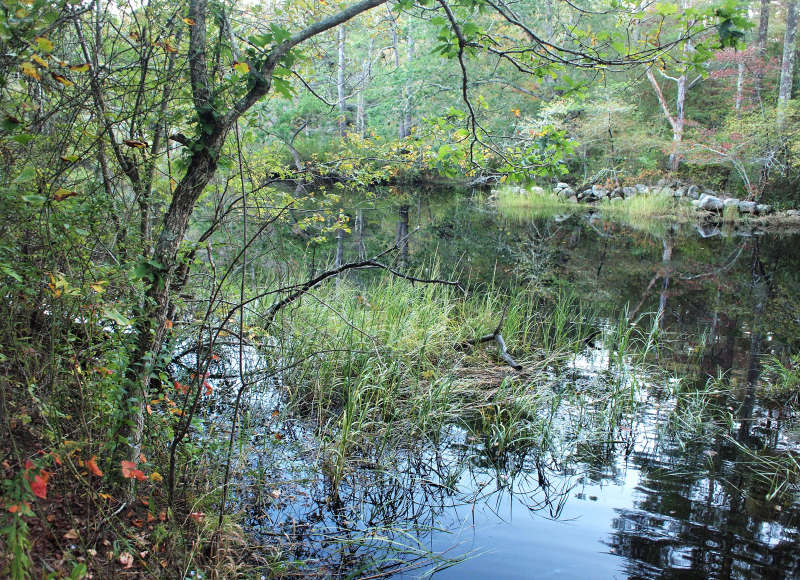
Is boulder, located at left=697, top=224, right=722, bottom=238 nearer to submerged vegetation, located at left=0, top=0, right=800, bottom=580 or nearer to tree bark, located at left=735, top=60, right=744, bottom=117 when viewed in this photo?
tree bark, located at left=735, top=60, right=744, bottom=117

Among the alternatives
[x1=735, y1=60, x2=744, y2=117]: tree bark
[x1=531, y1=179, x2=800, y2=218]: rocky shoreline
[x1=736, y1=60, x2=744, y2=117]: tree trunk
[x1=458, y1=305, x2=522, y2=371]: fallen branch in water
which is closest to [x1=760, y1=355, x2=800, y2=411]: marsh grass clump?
[x1=458, y1=305, x2=522, y2=371]: fallen branch in water

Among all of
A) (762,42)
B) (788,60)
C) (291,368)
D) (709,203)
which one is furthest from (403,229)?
(762,42)

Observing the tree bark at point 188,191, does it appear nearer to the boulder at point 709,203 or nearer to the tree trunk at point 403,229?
the tree trunk at point 403,229

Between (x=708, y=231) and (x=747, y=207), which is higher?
(x=747, y=207)

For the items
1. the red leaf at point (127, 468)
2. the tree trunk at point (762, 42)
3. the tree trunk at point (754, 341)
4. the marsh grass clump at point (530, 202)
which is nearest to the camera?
the red leaf at point (127, 468)

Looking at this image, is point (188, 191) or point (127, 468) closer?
point (127, 468)

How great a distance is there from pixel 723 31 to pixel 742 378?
3.89 meters

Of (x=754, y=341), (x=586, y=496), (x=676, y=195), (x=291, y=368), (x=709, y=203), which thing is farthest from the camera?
(x=676, y=195)

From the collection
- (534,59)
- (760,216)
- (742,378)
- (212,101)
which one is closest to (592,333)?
(742,378)

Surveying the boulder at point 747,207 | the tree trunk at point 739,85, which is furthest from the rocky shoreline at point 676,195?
the tree trunk at point 739,85

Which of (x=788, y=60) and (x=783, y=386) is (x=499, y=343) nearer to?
(x=783, y=386)

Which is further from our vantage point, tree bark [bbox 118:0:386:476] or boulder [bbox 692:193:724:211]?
boulder [bbox 692:193:724:211]

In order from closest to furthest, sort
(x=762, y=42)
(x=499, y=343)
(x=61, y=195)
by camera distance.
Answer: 1. (x=61, y=195)
2. (x=499, y=343)
3. (x=762, y=42)

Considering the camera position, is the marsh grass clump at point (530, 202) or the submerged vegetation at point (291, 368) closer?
the submerged vegetation at point (291, 368)
